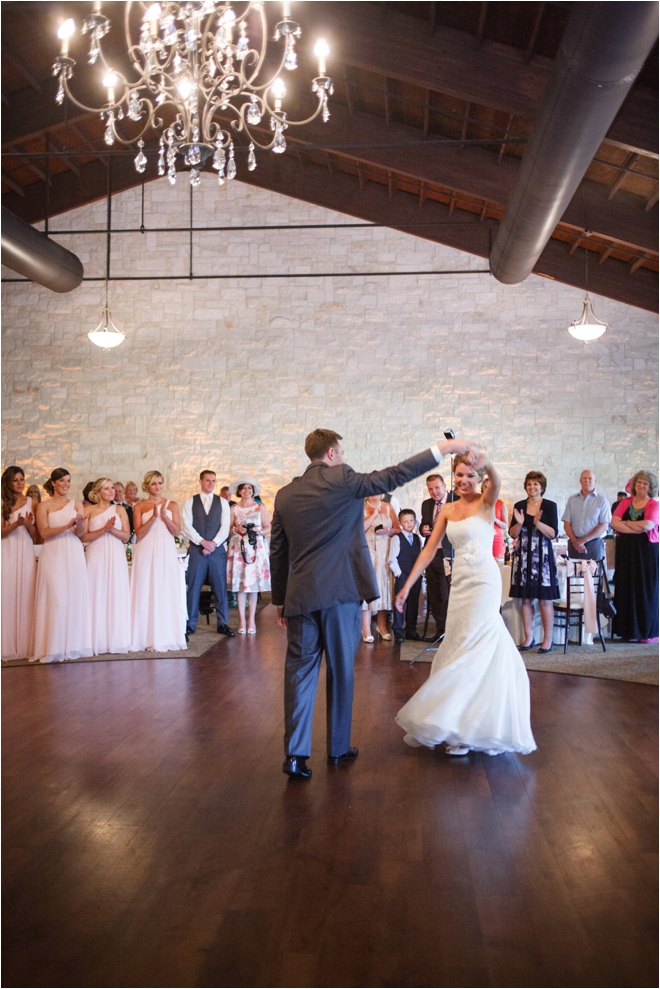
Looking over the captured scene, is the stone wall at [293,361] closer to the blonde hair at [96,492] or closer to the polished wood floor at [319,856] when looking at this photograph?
the blonde hair at [96,492]

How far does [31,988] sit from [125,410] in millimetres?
10708

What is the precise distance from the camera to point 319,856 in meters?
2.88

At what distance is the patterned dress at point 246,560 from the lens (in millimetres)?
8016

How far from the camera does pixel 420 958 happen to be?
2.21 m

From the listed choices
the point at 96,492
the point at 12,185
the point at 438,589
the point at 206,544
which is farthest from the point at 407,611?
the point at 12,185

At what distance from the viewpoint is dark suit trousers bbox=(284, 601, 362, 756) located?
147 inches

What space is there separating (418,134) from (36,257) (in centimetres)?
485

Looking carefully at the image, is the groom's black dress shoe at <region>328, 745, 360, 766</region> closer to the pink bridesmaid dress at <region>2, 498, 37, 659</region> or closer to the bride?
the bride

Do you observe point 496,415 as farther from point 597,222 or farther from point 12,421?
point 12,421

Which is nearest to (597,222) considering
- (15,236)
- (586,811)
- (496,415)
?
Result: (496,415)

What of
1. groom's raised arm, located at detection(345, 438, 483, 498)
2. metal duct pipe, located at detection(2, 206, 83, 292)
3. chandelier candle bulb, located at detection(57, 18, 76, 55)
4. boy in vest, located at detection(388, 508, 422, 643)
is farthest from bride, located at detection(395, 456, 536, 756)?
metal duct pipe, located at detection(2, 206, 83, 292)

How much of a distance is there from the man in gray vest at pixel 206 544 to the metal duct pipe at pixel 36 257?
12.2 ft

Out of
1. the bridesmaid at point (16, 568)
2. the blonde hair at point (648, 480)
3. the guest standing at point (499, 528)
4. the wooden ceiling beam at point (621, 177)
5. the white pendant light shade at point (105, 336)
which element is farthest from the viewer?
the white pendant light shade at point (105, 336)

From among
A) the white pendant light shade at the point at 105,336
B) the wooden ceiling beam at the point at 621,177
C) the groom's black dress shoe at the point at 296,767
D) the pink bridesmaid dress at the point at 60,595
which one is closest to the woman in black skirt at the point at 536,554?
the wooden ceiling beam at the point at 621,177
